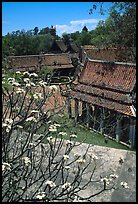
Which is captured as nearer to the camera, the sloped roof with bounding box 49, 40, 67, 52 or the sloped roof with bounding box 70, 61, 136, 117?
the sloped roof with bounding box 70, 61, 136, 117

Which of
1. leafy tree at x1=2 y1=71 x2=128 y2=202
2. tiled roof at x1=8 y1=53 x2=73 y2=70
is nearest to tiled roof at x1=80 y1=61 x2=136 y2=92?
leafy tree at x1=2 y1=71 x2=128 y2=202

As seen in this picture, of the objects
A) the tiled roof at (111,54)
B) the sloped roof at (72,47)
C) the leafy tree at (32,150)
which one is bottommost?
the leafy tree at (32,150)

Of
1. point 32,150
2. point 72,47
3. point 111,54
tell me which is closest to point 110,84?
point 111,54

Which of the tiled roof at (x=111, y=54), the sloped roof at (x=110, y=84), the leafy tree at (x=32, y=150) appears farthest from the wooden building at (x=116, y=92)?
the leafy tree at (x=32, y=150)

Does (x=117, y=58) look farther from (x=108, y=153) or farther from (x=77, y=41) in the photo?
(x=77, y=41)

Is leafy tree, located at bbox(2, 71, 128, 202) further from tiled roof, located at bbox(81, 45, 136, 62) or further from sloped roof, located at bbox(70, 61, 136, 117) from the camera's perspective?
tiled roof, located at bbox(81, 45, 136, 62)

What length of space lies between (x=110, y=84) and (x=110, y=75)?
16.6 inches

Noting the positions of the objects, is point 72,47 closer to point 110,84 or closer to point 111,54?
point 111,54

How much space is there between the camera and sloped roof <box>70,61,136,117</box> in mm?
10570

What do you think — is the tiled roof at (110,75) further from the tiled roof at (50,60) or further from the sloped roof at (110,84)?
the tiled roof at (50,60)

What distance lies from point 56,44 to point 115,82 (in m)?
22.3

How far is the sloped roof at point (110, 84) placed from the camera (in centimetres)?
1057

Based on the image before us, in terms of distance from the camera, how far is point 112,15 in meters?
12.7

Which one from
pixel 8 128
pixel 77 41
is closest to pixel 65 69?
pixel 77 41
